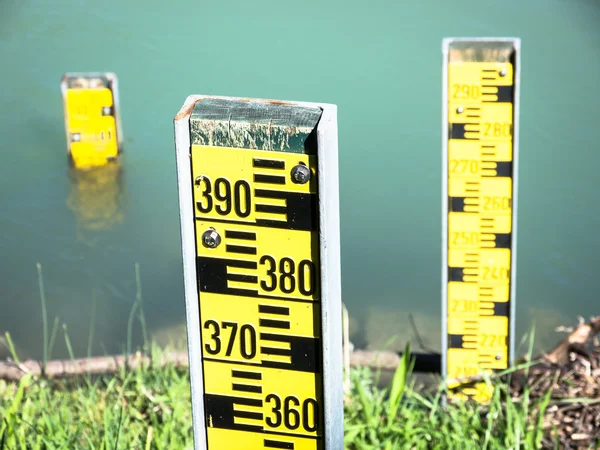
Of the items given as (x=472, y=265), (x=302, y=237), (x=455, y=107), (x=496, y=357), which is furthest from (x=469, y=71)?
(x=302, y=237)

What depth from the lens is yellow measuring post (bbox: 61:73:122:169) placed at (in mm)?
7293

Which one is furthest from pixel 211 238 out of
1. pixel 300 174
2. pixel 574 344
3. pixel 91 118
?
pixel 91 118

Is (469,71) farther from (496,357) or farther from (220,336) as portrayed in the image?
(220,336)

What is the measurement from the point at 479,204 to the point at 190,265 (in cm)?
247

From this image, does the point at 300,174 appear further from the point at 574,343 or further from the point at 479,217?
the point at 479,217

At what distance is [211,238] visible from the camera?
2.15 metres

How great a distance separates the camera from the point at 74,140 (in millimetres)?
7535

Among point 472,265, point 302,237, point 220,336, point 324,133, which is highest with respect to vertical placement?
point 324,133

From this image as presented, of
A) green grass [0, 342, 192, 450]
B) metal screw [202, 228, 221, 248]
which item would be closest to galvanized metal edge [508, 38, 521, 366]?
green grass [0, 342, 192, 450]

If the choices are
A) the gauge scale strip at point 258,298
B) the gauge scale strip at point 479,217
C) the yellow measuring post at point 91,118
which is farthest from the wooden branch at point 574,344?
the yellow measuring post at point 91,118

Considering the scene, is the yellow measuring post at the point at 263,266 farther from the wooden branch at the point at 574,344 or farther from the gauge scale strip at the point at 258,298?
the wooden branch at the point at 574,344

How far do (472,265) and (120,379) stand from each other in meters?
1.69

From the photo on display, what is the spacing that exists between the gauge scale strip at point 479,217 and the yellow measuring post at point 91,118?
3693 mm

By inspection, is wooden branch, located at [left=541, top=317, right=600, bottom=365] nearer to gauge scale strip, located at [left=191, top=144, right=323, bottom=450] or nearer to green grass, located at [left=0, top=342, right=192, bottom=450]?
green grass, located at [left=0, top=342, right=192, bottom=450]
